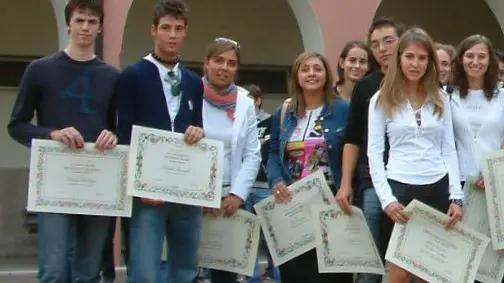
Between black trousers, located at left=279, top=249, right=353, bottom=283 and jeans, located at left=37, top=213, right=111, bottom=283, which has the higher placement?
jeans, located at left=37, top=213, right=111, bottom=283

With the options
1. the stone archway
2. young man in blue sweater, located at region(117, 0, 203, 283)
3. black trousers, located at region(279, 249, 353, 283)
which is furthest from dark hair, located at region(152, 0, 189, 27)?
the stone archway

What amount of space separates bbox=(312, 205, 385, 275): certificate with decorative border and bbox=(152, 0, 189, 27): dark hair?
1.33 metres

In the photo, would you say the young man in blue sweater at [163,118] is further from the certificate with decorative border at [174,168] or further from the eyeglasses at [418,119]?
the eyeglasses at [418,119]

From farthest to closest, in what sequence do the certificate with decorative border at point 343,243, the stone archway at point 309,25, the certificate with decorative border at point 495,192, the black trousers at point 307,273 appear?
the stone archway at point 309,25 → the black trousers at point 307,273 → the certificate with decorative border at point 343,243 → the certificate with decorative border at point 495,192

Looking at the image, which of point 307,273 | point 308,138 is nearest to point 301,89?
point 308,138

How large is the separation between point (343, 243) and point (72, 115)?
1677mm

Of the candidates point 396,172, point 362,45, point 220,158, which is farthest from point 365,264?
point 362,45

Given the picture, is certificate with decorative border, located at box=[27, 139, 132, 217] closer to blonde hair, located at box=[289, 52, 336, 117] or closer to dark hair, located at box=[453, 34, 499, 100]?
blonde hair, located at box=[289, 52, 336, 117]

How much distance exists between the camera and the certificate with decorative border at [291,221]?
466cm

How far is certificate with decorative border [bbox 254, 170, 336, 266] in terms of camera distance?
4.66m

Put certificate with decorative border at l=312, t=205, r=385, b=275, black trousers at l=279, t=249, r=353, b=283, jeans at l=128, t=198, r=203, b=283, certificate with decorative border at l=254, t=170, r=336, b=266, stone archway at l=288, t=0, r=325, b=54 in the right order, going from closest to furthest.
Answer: jeans at l=128, t=198, r=203, b=283 < certificate with decorative border at l=312, t=205, r=385, b=275 < certificate with decorative border at l=254, t=170, r=336, b=266 < black trousers at l=279, t=249, r=353, b=283 < stone archway at l=288, t=0, r=325, b=54

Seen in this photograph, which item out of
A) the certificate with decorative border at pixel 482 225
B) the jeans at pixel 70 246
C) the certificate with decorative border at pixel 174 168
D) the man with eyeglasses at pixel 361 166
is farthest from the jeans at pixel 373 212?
the jeans at pixel 70 246

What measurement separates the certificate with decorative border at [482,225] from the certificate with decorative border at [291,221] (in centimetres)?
78

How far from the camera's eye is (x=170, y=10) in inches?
170
